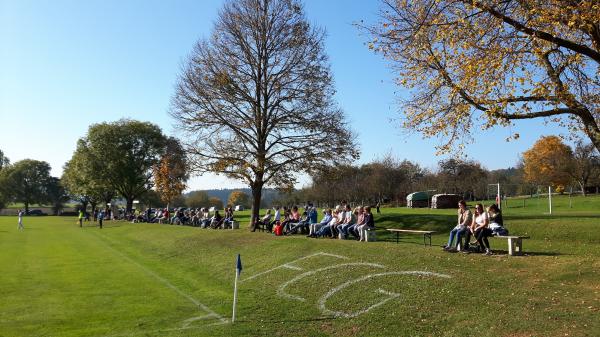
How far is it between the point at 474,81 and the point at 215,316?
29.4ft

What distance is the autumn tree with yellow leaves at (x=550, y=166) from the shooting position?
74.5 meters

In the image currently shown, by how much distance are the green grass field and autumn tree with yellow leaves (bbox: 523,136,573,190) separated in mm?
59193

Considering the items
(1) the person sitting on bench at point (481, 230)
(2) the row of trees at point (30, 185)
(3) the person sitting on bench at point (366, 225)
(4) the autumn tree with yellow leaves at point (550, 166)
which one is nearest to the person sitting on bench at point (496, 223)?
(1) the person sitting on bench at point (481, 230)

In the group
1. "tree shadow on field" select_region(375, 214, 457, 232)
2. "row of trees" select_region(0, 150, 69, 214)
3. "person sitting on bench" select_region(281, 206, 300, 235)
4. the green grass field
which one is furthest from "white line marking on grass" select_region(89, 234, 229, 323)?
"row of trees" select_region(0, 150, 69, 214)

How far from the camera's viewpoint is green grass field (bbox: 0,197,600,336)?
1006 cm

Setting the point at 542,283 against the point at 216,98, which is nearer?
the point at 542,283

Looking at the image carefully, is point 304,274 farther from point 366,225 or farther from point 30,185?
point 30,185

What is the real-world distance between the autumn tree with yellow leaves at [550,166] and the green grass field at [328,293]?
59.2 m

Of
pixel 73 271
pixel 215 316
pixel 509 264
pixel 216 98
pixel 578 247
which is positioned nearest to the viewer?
pixel 215 316

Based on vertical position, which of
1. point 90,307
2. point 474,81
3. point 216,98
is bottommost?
point 90,307

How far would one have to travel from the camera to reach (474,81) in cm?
1287


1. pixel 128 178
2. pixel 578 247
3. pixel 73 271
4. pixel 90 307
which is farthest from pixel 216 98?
pixel 128 178

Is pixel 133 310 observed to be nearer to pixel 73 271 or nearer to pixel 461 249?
pixel 73 271

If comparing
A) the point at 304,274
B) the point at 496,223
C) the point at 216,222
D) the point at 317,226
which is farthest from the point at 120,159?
the point at 496,223
